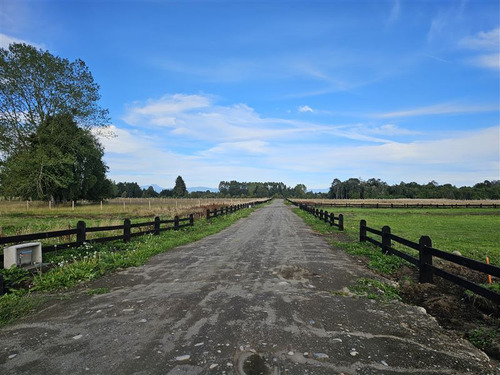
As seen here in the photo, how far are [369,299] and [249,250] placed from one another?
19.2 ft

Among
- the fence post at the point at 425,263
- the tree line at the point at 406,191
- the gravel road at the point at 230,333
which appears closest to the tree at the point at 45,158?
the gravel road at the point at 230,333

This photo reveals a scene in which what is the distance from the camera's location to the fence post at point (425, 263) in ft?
22.0

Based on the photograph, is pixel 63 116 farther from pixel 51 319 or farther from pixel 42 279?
pixel 51 319

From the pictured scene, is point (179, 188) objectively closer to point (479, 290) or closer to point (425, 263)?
point (425, 263)

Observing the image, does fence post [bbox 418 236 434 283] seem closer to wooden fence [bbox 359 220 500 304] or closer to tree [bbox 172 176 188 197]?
wooden fence [bbox 359 220 500 304]

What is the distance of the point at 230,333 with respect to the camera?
411 cm

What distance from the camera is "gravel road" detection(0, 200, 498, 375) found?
335cm

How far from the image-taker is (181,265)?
864 centimetres

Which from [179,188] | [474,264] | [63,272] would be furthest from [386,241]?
[179,188]

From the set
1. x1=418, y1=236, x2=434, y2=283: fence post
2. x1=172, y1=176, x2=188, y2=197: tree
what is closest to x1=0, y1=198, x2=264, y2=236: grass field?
x1=418, y1=236, x2=434, y2=283: fence post

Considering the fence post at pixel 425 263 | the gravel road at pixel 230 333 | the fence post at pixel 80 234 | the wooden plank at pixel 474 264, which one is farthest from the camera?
the fence post at pixel 80 234

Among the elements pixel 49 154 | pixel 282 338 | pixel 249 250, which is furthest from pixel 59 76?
pixel 282 338

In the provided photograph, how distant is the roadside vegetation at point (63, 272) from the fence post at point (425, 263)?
7.43 meters

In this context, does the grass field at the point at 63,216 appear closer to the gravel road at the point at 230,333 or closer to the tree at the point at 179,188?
the gravel road at the point at 230,333
